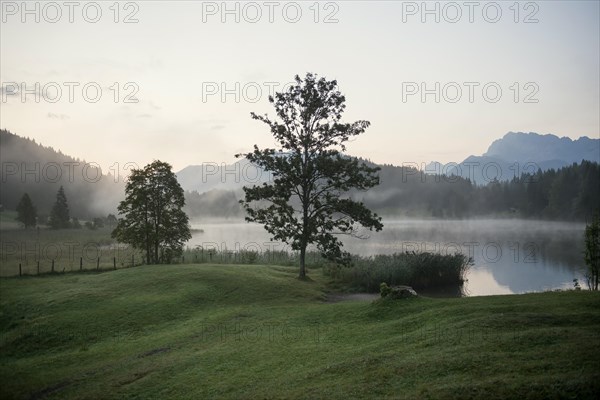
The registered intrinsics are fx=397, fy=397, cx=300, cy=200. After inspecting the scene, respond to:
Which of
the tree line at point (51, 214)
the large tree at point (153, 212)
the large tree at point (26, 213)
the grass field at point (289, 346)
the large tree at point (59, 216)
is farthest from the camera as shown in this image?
the large tree at point (59, 216)

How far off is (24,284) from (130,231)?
32.6 ft

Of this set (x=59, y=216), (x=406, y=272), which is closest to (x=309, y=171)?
(x=406, y=272)

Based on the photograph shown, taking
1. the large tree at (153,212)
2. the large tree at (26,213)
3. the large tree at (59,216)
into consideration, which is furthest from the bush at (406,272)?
the large tree at (26,213)

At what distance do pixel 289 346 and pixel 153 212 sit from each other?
29219mm

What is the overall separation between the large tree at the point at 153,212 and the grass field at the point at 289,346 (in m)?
13.6

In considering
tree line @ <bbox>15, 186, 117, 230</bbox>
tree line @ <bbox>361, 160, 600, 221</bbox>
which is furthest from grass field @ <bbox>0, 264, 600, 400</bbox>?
tree line @ <bbox>361, 160, 600, 221</bbox>

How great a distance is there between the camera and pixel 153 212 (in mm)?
39688

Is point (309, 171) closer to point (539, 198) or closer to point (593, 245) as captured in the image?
point (593, 245)

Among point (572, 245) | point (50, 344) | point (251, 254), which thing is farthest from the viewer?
point (572, 245)

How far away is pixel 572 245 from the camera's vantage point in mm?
61875

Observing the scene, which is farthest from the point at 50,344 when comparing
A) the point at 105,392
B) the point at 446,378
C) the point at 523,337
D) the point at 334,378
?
the point at 523,337

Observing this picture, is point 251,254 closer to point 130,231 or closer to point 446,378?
point 130,231

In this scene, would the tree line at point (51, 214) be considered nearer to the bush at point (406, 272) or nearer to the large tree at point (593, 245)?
the bush at point (406, 272)

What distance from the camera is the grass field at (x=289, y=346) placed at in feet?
29.5
